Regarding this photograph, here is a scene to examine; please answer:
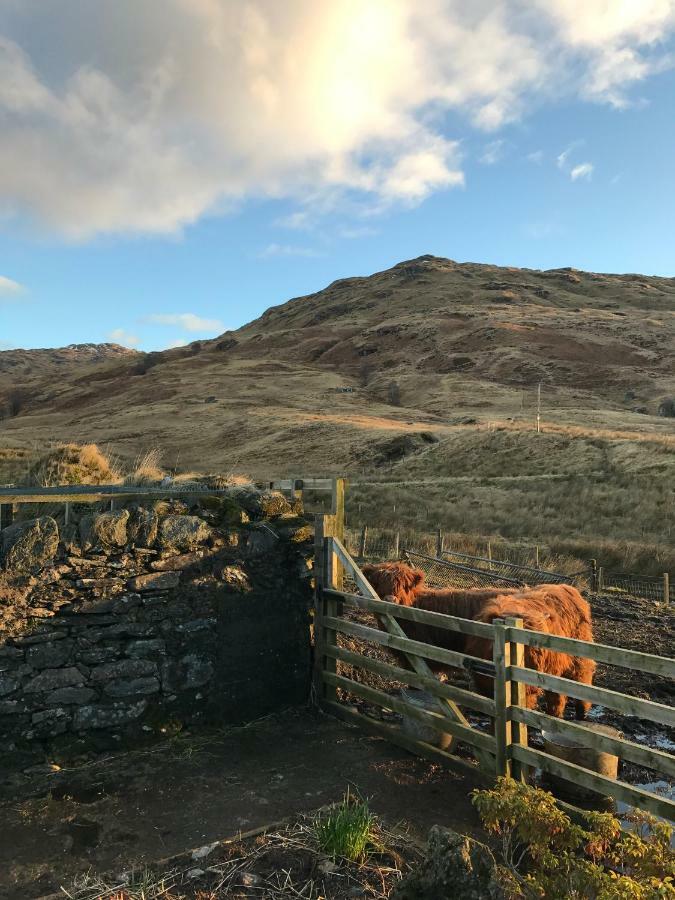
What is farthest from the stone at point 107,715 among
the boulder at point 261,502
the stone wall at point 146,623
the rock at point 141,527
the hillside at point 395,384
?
the hillside at point 395,384

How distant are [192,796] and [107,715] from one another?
129 cm

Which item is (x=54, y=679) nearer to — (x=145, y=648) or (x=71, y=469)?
(x=145, y=648)

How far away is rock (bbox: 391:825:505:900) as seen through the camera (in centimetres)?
295

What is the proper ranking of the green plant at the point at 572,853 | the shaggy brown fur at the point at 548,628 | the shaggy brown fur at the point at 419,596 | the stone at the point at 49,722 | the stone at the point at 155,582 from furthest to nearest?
the shaggy brown fur at the point at 419,596, the shaggy brown fur at the point at 548,628, the stone at the point at 155,582, the stone at the point at 49,722, the green plant at the point at 572,853

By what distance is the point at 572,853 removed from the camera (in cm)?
332

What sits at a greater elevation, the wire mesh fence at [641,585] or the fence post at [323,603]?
the fence post at [323,603]

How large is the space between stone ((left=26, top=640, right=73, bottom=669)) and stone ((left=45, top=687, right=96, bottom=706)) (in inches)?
9.3

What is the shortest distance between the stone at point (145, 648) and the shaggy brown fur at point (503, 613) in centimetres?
289

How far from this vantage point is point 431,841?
322 cm

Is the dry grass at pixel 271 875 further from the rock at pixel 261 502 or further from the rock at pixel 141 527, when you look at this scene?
the rock at pixel 261 502

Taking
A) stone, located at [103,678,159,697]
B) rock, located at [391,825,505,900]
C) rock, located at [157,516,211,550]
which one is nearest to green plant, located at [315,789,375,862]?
rock, located at [391,825,505,900]

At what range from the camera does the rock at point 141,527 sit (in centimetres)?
605

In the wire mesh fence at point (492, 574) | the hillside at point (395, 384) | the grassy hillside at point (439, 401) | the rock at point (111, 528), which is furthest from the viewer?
the hillside at point (395, 384)

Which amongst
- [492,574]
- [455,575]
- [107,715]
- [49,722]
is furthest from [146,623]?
[455,575]
